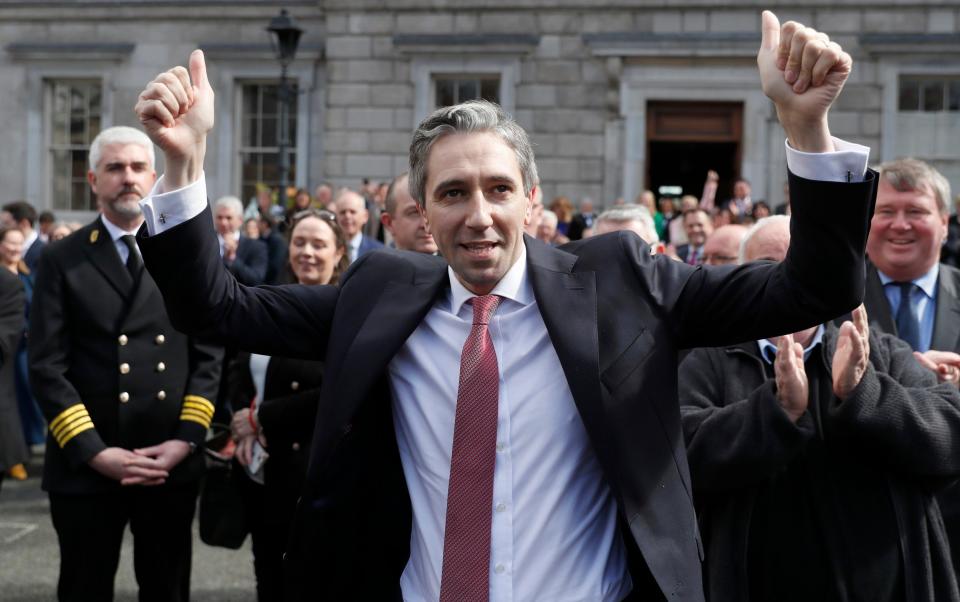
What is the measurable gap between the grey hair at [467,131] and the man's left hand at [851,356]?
999mm

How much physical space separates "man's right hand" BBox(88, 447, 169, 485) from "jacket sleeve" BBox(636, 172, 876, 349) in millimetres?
2621

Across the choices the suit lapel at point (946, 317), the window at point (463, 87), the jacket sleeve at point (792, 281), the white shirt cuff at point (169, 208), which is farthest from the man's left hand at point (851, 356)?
the window at point (463, 87)

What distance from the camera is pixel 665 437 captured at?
230cm

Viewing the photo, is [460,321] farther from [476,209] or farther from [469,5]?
[469,5]

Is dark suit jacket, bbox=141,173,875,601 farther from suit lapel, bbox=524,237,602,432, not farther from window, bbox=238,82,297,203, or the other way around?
window, bbox=238,82,297,203

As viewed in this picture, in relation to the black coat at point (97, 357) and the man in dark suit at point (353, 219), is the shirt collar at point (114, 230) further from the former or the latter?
the man in dark suit at point (353, 219)

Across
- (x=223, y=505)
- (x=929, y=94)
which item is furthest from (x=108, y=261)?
(x=929, y=94)

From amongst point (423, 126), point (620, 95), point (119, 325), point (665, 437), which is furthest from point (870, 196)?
point (620, 95)

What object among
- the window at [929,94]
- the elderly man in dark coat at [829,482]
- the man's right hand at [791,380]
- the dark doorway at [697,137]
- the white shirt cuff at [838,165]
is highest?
the window at [929,94]

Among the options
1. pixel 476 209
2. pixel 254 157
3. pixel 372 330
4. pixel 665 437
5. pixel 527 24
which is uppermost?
pixel 527 24

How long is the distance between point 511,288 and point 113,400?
2502 millimetres

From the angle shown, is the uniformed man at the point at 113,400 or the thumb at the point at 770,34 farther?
the uniformed man at the point at 113,400

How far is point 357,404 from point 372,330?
17 centimetres

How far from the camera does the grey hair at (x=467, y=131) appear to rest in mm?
2391
